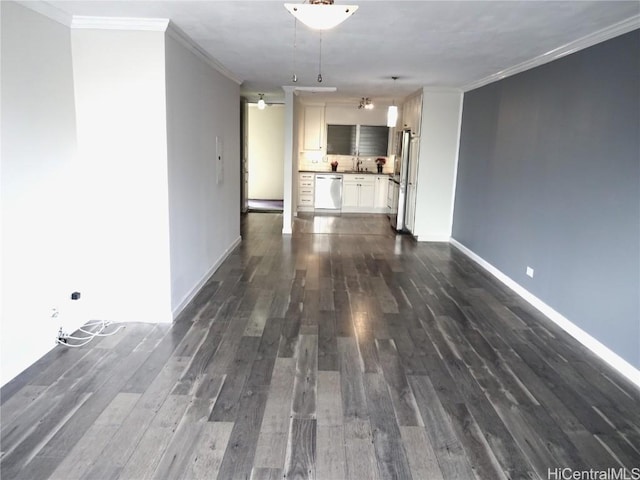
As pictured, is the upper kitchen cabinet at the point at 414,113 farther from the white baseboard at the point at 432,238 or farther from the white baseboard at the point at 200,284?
the white baseboard at the point at 200,284

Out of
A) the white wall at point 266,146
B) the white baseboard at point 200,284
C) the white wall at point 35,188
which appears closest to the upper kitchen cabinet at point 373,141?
the white wall at point 266,146

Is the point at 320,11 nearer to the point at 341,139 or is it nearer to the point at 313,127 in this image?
the point at 313,127

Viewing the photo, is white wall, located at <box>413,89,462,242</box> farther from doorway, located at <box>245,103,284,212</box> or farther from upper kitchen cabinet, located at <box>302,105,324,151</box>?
doorway, located at <box>245,103,284,212</box>

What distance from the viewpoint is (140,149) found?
353cm

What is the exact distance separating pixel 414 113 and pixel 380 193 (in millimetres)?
2828

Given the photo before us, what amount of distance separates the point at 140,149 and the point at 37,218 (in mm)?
917

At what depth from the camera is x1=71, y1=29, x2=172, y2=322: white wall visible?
134 inches

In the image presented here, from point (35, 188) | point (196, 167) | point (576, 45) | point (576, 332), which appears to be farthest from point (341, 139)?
point (35, 188)

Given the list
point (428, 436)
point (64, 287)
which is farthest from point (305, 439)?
point (64, 287)

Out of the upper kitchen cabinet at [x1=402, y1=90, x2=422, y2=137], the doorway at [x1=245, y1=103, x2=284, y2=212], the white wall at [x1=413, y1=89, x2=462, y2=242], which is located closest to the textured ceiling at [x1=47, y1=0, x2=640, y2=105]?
the white wall at [x1=413, y1=89, x2=462, y2=242]

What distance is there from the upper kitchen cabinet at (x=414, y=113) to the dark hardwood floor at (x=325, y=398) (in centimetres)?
369

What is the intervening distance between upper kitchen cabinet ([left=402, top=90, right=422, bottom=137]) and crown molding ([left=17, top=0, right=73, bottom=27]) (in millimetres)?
5141

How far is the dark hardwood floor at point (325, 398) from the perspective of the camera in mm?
2172

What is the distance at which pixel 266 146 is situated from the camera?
11664 mm
